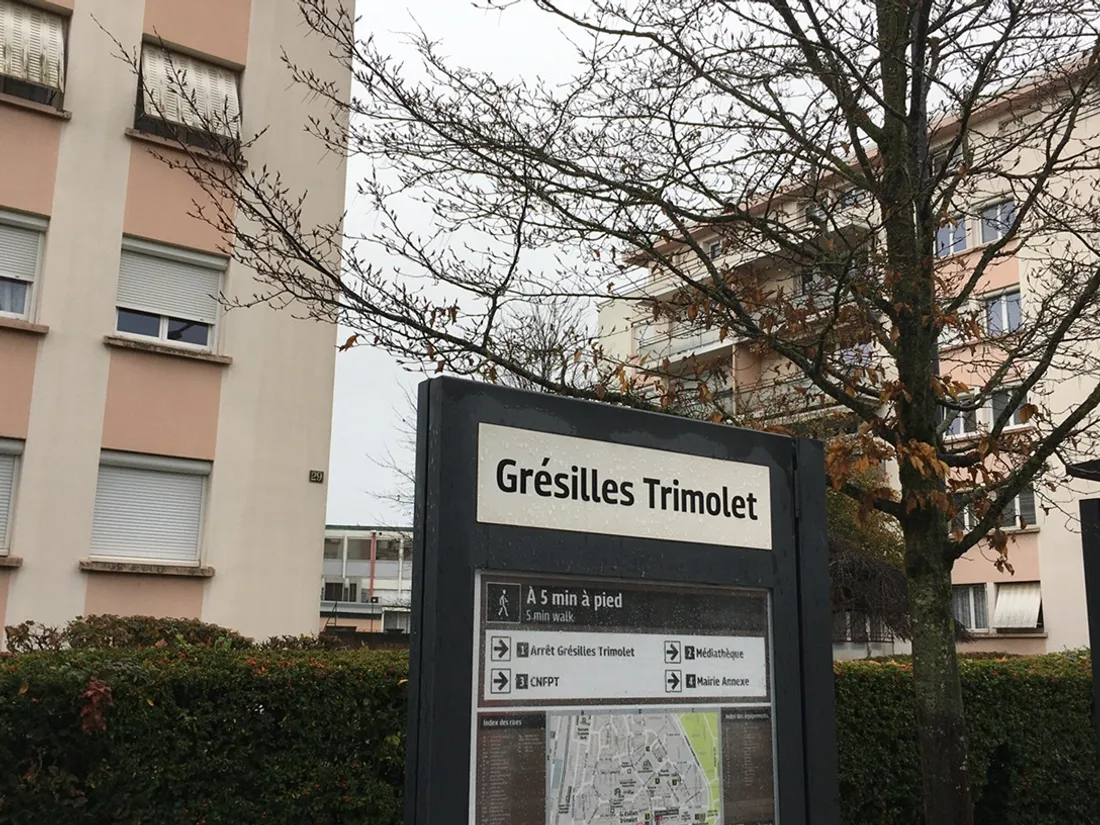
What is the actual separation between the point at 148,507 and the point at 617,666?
11374 millimetres

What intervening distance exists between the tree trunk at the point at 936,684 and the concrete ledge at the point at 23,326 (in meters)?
10.5

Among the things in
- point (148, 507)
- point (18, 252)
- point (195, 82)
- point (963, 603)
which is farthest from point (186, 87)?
point (963, 603)

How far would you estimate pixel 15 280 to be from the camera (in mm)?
12844

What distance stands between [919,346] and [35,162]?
11.3m

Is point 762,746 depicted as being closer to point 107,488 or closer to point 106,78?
point 107,488

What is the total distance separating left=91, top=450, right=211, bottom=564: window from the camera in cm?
1279

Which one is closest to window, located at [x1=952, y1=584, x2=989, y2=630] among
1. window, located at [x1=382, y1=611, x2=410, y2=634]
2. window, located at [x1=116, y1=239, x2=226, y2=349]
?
window, located at [x1=382, y1=611, x2=410, y2=634]

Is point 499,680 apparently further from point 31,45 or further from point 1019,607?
point 1019,607

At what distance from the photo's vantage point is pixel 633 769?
9.40 ft

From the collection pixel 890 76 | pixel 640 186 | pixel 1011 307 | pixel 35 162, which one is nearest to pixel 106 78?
pixel 35 162

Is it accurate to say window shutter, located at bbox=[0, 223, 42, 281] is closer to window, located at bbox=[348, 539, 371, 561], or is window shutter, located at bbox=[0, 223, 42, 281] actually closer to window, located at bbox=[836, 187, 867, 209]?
window, located at bbox=[836, 187, 867, 209]

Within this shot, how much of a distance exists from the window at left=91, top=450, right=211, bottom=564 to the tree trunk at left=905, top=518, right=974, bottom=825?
9824mm

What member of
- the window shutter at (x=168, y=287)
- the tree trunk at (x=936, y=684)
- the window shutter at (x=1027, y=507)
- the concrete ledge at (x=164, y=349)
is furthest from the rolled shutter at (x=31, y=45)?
the window shutter at (x=1027, y=507)

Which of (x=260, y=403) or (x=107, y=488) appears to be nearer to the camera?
(x=107, y=488)
